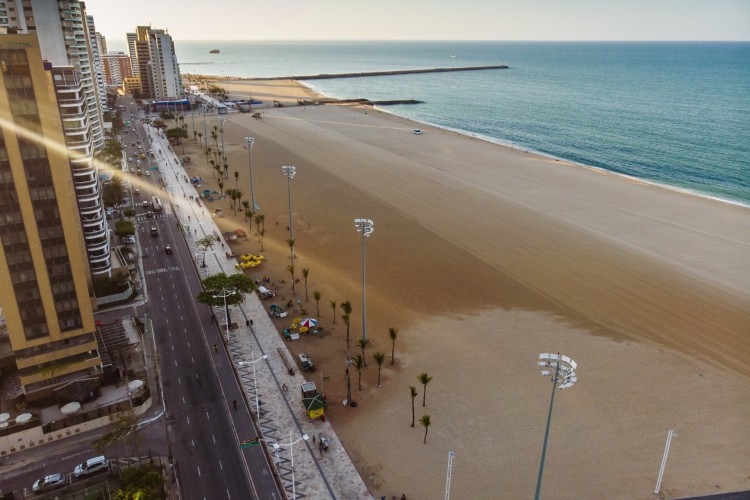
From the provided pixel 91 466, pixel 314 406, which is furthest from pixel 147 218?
pixel 314 406

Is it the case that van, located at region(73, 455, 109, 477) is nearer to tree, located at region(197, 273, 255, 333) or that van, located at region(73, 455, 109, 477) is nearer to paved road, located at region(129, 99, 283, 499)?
paved road, located at region(129, 99, 283, 499)

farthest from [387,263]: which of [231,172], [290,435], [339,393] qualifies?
[231,172]

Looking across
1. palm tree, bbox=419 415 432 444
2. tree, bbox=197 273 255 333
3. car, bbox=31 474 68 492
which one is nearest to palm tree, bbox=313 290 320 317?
tree, bbox=197 273 255 333

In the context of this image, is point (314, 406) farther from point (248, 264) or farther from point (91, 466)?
point (248, 264)

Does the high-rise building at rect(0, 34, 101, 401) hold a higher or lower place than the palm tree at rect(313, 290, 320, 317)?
higher

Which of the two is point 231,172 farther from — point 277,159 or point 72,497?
point 72,497

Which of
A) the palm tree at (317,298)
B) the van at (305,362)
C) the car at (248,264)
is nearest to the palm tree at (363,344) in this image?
the van at (305,362)
